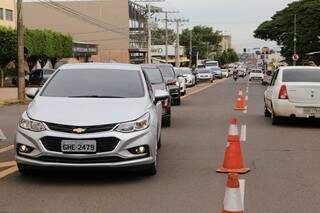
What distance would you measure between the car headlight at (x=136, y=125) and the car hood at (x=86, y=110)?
0.18ft

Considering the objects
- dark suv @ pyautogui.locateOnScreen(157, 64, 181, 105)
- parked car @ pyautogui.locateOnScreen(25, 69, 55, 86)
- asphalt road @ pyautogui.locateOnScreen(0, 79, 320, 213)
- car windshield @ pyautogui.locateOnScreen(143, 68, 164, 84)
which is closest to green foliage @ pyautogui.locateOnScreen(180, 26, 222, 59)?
parked car @ pyautogui.locateOnScreen(25, 69, 55, 86)

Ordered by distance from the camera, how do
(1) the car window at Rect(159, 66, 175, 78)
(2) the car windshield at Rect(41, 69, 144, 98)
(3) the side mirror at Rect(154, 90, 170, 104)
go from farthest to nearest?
(1) the car window at Rect(159, 66, 175, 78) → (3) the side mirror at Rect(154, 90, 170, 104) → (2) the car windshield at Rect(41, 69, 144, 98)

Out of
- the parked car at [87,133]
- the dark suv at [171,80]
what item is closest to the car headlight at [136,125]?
the parked car at [87,133]

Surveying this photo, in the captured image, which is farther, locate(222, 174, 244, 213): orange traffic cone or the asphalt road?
the asphalt road

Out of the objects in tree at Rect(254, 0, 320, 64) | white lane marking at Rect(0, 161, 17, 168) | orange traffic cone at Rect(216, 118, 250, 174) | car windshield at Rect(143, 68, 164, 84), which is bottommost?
white lane marking at Rect(0, 161, 17, 168)

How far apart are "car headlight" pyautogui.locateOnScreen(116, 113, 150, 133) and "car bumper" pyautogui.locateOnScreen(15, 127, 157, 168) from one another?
0.06 m

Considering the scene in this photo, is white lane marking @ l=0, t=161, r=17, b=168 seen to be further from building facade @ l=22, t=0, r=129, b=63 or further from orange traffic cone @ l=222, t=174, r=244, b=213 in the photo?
building facade @ l=22, t=0, r=129, b=63

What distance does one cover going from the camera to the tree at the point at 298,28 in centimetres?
6569

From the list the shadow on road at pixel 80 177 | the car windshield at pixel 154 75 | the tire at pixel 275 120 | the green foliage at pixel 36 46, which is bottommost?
the shadow on road at pixel 80 177

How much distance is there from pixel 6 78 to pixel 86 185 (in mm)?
47300

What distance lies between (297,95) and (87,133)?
29.1ft

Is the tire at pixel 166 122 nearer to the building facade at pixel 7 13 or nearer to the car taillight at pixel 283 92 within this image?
the car taillight at pixel 283 92

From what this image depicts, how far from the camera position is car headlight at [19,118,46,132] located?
7.91m

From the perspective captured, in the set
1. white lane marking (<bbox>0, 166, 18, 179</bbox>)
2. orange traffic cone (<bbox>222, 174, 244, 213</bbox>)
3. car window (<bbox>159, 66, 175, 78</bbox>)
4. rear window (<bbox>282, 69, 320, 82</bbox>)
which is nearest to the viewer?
orange traffic cone (<bbox>222, 174, 244, 213</bbox>)
